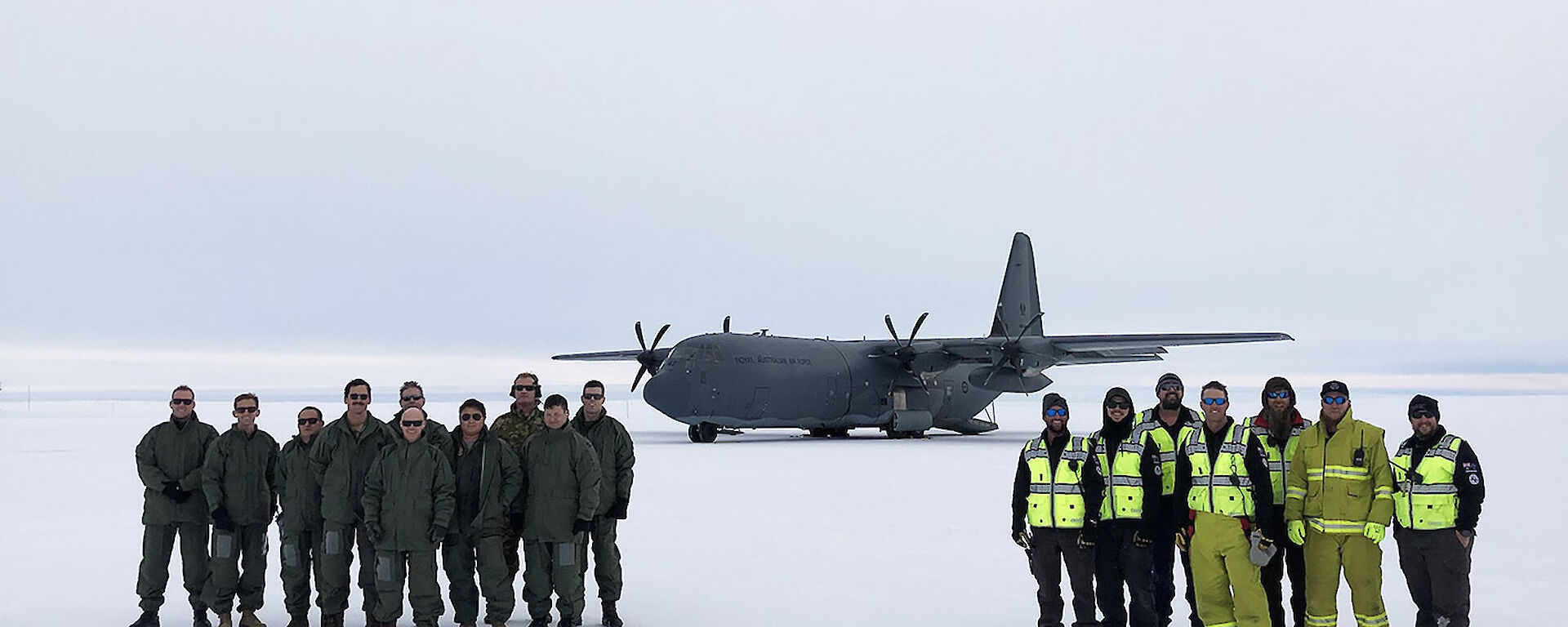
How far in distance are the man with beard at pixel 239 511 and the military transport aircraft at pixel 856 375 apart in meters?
18.6

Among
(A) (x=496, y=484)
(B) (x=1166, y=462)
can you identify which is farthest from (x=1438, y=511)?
(A) (x=496, y=484)

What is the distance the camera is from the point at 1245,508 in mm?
6742

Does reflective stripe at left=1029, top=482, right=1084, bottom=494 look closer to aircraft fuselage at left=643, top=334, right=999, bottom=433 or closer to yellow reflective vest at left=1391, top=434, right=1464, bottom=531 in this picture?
yellow reflective vest at left=1391, top=434, right=1464, bottom=531

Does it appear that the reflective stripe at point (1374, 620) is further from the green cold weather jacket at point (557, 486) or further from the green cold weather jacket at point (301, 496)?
the green cold weather jacket at point (301, 496)

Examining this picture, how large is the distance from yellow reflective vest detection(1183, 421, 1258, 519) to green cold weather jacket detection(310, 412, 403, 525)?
15.9 ft

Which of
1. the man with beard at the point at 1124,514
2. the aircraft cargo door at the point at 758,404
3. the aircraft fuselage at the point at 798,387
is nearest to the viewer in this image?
the man with beard at the point at 1124,514

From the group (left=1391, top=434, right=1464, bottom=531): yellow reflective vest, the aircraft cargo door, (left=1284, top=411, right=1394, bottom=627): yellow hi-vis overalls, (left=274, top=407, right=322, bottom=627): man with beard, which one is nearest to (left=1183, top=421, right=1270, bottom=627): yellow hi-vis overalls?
(left=1284, top=411, right=1394, bottom=627): yellow hi-vis overalls

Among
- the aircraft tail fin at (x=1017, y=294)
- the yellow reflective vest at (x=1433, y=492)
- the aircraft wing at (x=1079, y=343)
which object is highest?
the aircraft tail fin at (x=1017, y=294)

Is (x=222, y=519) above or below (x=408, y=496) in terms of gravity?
below

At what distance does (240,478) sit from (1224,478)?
6.21 m

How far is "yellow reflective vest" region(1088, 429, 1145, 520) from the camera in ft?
23.2

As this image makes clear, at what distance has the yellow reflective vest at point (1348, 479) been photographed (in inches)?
263

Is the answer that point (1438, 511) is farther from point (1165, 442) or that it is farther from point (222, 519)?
point (222, 519)

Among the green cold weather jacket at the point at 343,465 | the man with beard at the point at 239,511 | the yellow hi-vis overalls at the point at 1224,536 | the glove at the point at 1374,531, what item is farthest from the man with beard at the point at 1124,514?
the man with beard at the point at 239,511
